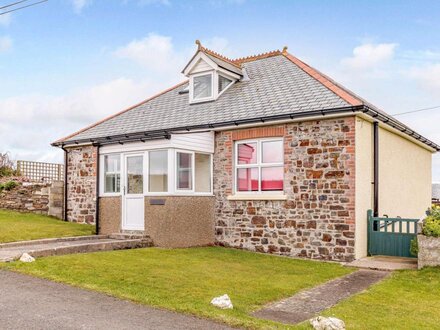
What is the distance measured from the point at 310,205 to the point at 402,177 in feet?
16.9

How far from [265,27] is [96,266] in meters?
7.98

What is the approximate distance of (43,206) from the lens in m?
18.8

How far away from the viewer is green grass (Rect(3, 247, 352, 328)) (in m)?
6.60

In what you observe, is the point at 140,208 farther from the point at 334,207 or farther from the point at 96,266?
the point at 334,207

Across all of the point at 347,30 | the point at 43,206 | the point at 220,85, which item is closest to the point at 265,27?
the point at 347,30

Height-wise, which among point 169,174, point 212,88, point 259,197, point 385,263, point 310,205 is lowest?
point 385,263

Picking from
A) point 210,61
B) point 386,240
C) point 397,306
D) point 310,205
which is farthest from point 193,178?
point 397,306

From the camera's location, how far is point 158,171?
43.1 ft

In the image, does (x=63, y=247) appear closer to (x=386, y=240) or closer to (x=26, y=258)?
(x=26, y=258)

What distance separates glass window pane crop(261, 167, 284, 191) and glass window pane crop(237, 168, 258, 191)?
9.7 inches

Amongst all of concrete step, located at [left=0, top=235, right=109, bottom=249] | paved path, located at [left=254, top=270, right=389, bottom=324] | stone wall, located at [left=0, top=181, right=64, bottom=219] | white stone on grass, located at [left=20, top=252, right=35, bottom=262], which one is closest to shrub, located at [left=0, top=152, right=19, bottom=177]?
stone wall, located at [left=0, top=181, right=64, bottom=219]

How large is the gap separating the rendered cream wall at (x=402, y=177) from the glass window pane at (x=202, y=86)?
617 centimetres

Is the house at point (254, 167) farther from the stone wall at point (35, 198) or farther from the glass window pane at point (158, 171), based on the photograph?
the stone wall at point (35, 198)

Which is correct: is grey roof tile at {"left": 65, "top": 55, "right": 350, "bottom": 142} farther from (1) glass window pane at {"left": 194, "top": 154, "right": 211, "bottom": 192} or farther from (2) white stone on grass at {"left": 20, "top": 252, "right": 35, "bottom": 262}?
(2) white stone on grass at {"left": 20, "top": 252, "right": 35, "bottom": 262}
